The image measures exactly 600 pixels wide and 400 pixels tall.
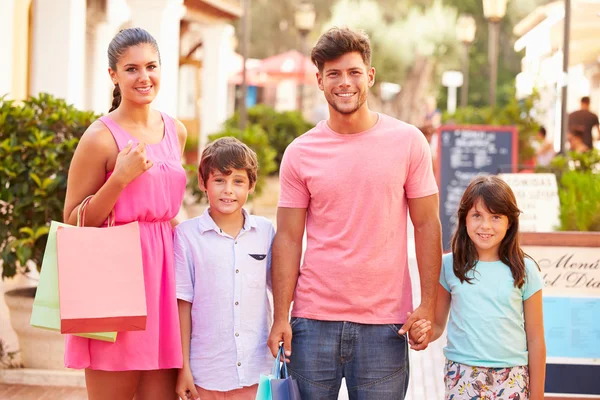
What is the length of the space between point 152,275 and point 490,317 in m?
1.32

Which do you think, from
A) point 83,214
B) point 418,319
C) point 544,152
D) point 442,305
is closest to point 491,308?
point 442,305

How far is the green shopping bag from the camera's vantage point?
3260 mm

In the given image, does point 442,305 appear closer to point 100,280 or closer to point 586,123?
point 100,280

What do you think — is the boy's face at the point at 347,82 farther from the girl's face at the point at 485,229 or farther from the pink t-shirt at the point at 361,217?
the girl's face at the point at 485,229

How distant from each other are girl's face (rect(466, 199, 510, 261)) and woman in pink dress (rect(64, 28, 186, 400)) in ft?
3.87

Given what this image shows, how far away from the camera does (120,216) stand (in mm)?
3414

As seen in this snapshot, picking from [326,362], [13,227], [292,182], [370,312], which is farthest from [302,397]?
[13,227]

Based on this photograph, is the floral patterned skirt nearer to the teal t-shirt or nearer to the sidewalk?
the teal t-shirt

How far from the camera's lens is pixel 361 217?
10.9ft

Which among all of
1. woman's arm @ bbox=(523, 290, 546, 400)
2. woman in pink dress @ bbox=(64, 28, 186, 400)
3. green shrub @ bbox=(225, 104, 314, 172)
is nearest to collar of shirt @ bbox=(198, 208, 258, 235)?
woman in pink dress @ bbox=(64, 28, 186, 400)

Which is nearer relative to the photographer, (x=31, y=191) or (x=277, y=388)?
(x=277, y=388)

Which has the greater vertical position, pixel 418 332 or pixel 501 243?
pixel 501 243

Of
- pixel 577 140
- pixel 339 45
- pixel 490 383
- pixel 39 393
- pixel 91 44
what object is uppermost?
pixel 91 44

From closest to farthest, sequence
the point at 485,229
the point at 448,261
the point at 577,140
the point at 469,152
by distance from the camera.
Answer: the point at 485,229 → the point at 448,261 → the point at 469,152 → the point at 577,140
